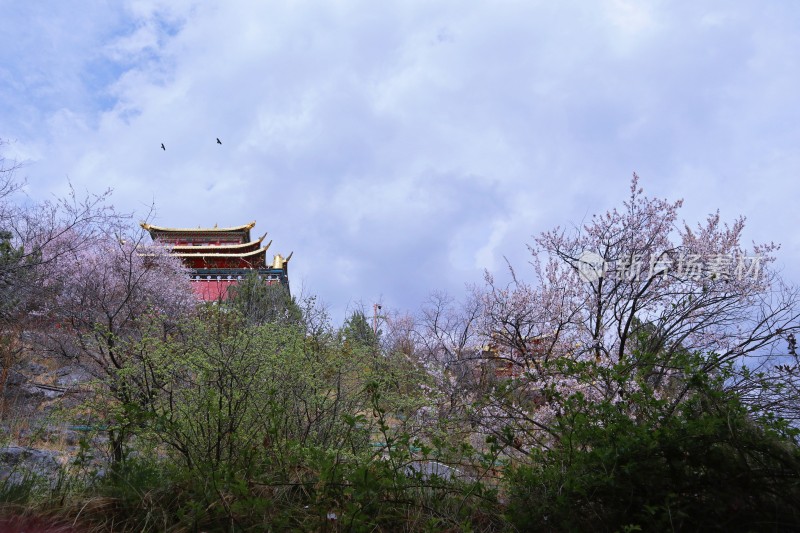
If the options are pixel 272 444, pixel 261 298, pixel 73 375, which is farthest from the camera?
pixel 261 298

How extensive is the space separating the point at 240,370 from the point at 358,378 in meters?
1.50

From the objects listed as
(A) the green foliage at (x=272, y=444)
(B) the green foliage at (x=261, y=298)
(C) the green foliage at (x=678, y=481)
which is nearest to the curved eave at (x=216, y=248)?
(B) the green foliage at (x=261, y=298)

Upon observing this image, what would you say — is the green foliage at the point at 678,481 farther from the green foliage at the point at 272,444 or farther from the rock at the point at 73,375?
the rock at the point at 73,375

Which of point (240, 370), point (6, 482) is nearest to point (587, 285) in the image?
point (240, 370)

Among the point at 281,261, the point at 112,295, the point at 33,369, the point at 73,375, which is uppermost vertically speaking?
the point at 281,261

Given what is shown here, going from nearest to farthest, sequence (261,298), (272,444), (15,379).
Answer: (272,444)
(15,379)
(261,298)

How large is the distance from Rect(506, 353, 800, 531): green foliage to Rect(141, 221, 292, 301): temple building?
2763cm

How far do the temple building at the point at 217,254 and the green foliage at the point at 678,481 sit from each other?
2763cm

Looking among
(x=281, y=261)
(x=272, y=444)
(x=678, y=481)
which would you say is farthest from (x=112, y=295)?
(x=281, y=261)

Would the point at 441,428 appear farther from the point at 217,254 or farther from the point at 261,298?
the point at 217,254

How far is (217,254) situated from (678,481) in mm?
33845

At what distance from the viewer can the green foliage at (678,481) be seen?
2260mm

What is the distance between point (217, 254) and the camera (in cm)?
3394

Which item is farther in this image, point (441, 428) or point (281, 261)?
point (281, 261)
